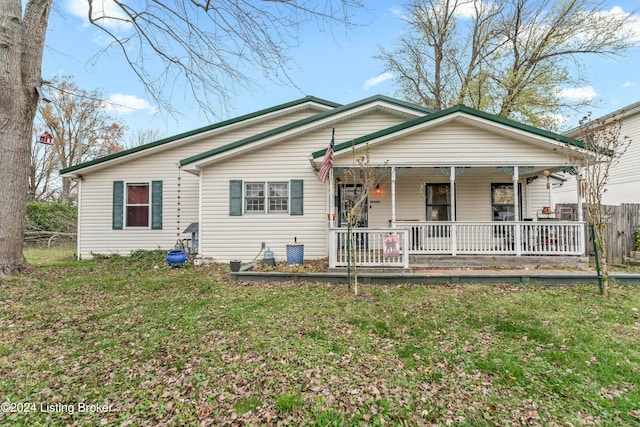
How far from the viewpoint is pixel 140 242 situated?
10609 mm

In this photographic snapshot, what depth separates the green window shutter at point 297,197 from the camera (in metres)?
9.34

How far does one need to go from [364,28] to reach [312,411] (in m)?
8.10

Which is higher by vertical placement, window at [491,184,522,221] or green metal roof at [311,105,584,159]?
green metal roof at [311,105,584,159]

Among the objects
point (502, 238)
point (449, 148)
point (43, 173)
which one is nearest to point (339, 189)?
point (449, 148)

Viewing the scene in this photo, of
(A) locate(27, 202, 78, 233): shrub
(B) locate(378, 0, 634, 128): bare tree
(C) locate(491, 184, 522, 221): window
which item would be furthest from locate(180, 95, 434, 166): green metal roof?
(A) locate(27, 202, 78, 233): shrub

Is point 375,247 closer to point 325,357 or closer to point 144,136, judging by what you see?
point 325,357

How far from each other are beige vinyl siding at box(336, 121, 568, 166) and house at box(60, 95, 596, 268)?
0.09 feet

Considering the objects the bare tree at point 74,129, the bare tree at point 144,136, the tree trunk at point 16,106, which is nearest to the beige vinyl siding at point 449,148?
the tree trunk at point 16,106

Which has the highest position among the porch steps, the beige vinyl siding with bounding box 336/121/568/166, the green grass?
the beige vinyl siding with bounding box 336/121/568/166

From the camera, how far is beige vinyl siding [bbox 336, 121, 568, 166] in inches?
323

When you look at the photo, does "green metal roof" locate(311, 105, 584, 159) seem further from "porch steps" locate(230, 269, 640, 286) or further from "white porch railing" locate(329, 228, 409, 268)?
"porch steps" locate(230, 269, 640, 286)

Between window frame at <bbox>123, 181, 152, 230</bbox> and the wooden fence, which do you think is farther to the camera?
window frame at <bbox>123, 181, 152, 230</bbox>

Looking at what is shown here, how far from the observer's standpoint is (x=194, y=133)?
1102 cm

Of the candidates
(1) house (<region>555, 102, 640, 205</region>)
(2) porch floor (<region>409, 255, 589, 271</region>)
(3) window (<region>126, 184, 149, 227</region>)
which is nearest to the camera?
(2) porch floor (<region>409, 255, 589, 271</region>)
